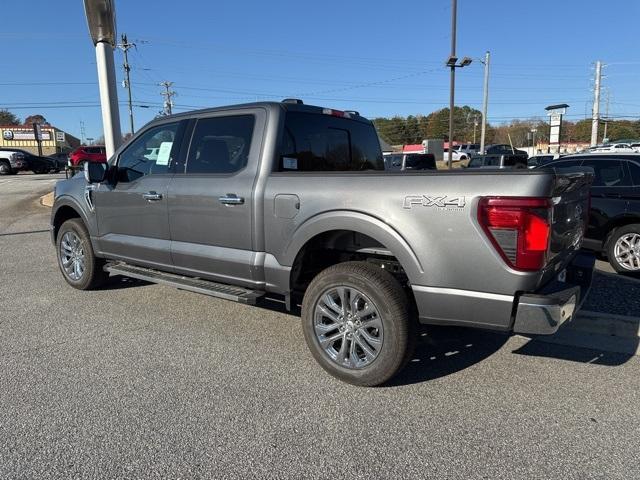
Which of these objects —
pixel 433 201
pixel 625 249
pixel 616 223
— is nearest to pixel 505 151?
pixel 616 223

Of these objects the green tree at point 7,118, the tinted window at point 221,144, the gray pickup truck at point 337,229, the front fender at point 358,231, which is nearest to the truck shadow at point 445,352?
the gray pickup truck at point 337,229

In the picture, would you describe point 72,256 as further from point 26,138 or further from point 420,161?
point 26,138

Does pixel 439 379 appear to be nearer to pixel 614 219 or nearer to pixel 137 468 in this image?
pixel 137 468

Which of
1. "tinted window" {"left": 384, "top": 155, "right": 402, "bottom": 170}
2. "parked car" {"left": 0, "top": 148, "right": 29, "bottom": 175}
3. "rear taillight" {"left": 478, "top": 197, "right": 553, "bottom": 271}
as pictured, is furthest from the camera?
"parked car" {"left": 0, "top": 148, "right": 29, "bottom": 175}

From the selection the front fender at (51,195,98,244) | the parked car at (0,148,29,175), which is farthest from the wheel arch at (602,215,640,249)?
the parked car at (0,148,29,175)

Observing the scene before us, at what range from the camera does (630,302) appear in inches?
192

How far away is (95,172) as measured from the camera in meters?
5.15

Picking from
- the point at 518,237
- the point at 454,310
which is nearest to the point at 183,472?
the point at 454,310

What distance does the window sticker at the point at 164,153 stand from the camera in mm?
4746

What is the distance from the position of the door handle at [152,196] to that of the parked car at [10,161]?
114 ft

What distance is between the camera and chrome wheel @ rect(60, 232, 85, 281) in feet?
19.3

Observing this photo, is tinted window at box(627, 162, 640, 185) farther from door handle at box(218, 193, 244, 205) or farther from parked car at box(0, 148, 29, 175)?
parked car at box(0, 148, 29, 175)

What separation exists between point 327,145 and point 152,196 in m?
1.69

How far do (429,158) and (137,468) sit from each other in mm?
11171
